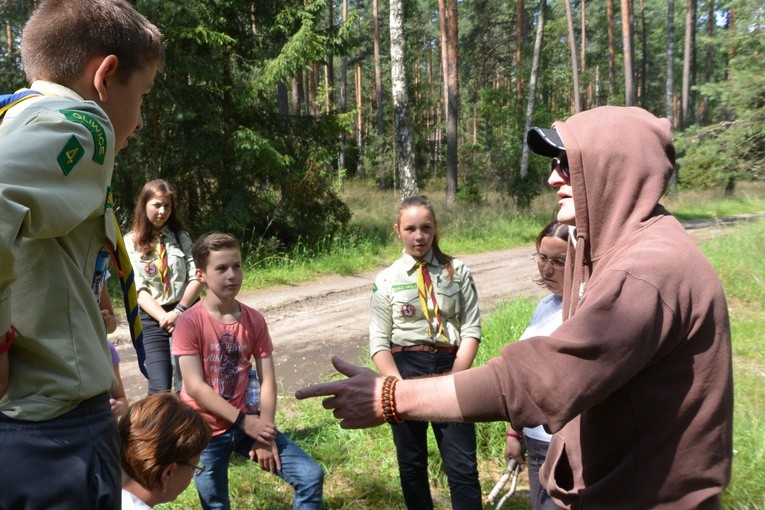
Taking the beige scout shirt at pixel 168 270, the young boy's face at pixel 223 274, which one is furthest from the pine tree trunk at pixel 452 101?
the young boy's face at pixel 223 274

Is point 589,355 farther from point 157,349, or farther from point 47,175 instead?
point 157,349

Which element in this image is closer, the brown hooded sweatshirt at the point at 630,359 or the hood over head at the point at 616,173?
the brown hooded sweatshirt at the point at 630,359

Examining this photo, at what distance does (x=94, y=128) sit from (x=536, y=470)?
9.15 feet

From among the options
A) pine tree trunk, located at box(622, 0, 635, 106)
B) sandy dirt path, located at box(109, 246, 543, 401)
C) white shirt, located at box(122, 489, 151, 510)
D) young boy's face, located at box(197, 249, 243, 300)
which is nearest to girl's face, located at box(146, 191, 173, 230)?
young boy's face, located at box(197, 249, 243, 300)

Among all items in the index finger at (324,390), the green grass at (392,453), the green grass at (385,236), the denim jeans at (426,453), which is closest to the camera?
the index finger at (324,390)

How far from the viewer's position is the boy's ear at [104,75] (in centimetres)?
161

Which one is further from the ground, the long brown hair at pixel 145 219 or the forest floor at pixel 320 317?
the long brown hair at pixel 145 219

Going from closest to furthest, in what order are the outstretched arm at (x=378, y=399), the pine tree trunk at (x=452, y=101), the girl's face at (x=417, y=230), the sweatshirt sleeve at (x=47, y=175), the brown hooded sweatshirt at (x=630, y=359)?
the sweatshirt sleeve at (x=47, y=175), the brown hooded sweatshirt at (x=630, y=359), the outstretched arm at (x=378, y=399), the girl's face at (x=417, y=230), the pine tree trunk at (x=452, y=101)

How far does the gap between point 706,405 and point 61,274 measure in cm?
159

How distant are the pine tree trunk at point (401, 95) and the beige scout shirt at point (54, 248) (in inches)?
579

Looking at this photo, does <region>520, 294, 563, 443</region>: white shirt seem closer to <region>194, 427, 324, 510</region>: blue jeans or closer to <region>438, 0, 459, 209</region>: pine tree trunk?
<region>194, 427, 324, 510</region>: blue jeans

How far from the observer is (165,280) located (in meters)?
5.13

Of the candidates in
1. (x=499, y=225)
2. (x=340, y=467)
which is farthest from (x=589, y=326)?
(x=499, y=225)

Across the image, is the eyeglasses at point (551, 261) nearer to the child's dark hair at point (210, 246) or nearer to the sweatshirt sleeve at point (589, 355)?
the child's dark hair at point (210, 246)
